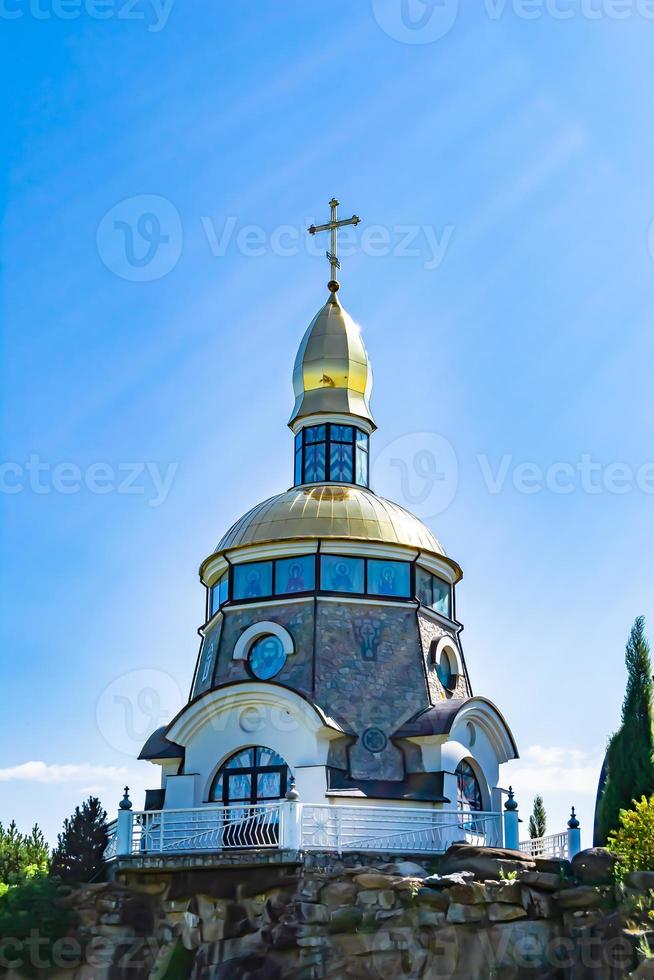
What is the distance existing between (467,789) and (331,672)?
12.5ft

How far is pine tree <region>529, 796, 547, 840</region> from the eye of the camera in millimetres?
34031

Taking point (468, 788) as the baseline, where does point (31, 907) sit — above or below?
below

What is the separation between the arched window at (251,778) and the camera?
920 inches

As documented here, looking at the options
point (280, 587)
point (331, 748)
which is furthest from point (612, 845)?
point (280, 587)

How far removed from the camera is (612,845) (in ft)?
65.3

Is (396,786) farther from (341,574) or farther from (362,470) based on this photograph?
(362,470)

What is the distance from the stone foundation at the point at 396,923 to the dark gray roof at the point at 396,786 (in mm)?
2618

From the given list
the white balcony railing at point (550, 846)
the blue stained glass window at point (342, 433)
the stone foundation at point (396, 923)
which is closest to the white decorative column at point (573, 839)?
the white balcony railing at point (550, 846)

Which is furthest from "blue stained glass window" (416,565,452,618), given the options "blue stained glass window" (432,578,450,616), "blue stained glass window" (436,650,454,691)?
"blue stained glass window" (436,650,454,691)

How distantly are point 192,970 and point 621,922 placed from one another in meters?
7.26

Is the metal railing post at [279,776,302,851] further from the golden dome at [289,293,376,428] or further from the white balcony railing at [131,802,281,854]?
the golden dome at [289,293,376,428]

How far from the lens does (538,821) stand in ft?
113

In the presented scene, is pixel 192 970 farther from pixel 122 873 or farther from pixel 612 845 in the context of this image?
pixel 612 845

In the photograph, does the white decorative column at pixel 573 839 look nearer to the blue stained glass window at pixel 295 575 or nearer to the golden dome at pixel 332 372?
the blue stained glass window at pixel 295 575
